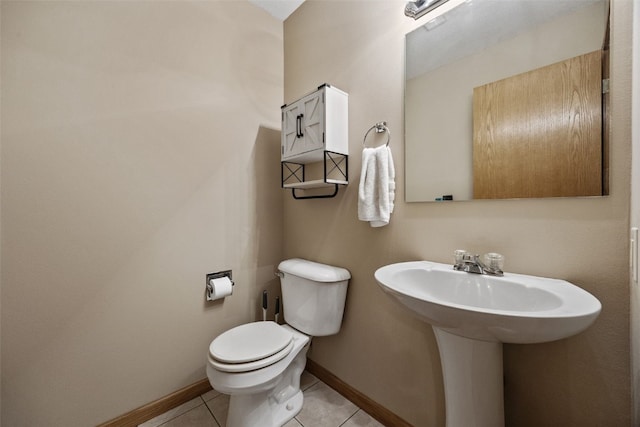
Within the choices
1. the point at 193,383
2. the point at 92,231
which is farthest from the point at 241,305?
the point at 92,231

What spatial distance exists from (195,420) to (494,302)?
5.13 feet

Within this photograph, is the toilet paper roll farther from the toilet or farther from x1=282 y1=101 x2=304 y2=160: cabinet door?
x1=282 y1=101 x2=304 y2=160: cabinet door

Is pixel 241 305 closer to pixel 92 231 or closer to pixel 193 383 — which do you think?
pixel 193 383

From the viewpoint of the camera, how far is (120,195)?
1.26 meters

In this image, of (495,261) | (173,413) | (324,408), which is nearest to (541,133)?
(495,261)

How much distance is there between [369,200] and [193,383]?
149 centimetres

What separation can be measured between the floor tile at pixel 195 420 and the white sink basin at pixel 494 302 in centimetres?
125

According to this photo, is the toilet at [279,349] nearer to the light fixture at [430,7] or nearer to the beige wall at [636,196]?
the beige wall at [636,196]

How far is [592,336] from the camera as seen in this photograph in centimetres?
78

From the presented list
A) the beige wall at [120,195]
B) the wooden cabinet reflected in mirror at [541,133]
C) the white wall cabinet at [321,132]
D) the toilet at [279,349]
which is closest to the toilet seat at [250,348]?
the toilet at [279,349]

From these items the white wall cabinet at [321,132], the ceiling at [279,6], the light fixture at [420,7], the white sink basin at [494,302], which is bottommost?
the white sink basin at [494,302]

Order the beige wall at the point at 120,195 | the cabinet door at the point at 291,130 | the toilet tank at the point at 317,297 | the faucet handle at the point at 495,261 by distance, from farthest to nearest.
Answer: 1. the cabinet door at the point at 291,130
2. the toilet tank at the point at 317,297
3. the beige wall at the point at 120,195
4. the faucet handle at the point at 495,261

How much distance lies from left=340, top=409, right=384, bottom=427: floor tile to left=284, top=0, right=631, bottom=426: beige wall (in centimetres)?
11

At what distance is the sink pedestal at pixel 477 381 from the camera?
0.83 meters
